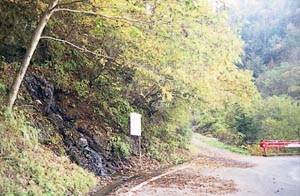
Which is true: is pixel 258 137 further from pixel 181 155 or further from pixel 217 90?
pixel 217 90

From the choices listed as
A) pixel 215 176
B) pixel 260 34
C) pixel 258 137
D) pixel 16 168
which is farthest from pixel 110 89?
pixel 260 34

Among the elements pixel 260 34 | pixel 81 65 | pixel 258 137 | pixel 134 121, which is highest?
pixel 260 34

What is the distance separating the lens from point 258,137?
29.4m

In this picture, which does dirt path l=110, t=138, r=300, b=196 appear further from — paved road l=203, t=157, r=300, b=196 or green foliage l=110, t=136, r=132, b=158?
green foliage l=110, t=136, r=132, b=158

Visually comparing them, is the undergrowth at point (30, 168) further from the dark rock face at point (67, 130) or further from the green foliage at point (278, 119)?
the green foliage at point (278, 119)

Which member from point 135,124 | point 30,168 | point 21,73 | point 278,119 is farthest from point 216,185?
point 278,119

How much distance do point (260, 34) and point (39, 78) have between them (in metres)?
47.9

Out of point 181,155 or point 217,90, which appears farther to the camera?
point 181,155

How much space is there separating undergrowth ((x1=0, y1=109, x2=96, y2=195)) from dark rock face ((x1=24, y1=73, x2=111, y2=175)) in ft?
3.43

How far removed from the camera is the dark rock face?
33.1 feet

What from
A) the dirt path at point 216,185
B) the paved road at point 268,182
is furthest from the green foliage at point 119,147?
the paved road at point 268,182

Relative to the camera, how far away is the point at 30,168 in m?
6.86

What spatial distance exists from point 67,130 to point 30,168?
3.70 m

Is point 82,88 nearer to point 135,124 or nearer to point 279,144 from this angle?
point 135,124
